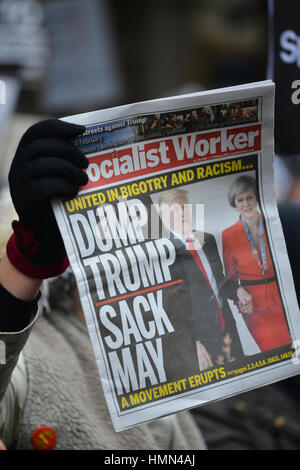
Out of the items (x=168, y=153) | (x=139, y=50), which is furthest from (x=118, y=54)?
(x=168, y=153)

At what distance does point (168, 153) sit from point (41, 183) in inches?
8.3

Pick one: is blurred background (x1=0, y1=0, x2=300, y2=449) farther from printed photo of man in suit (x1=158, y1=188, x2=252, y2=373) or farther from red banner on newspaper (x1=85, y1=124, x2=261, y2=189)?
red banner on newspaper (x1=85, y1=124, x2=261, y2=189)

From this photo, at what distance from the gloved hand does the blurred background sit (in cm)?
105

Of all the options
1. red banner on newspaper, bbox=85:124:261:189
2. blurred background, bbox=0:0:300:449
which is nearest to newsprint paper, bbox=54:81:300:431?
red banner on newspaper, bbox=85:124:261:189

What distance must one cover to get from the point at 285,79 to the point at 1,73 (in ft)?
6.31

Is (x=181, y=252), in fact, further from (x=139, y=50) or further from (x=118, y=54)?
(x=139, y=50)

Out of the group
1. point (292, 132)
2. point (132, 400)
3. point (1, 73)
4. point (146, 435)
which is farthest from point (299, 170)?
point (132, 400)

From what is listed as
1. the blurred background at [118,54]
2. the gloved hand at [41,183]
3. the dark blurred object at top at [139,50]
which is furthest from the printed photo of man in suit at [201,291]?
the dark blurred object at top at [139,50]

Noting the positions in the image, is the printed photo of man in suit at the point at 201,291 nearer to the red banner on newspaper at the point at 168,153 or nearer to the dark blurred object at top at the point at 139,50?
the red banner on newspaper at the point at 168,153

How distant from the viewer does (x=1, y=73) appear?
2.76m

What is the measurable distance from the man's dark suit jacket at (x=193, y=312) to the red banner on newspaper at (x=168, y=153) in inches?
5.1

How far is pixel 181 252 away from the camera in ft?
2.98

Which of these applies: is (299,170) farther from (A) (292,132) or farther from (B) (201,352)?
(B) (201,352)

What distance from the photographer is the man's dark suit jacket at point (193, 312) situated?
0.90m
